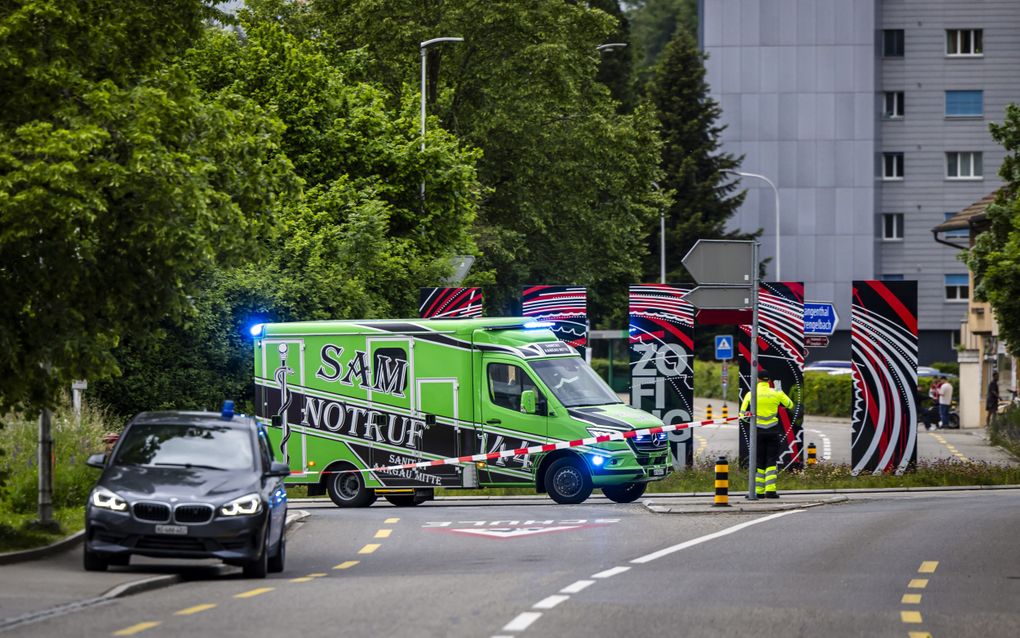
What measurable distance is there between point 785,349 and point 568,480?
6.65 meters

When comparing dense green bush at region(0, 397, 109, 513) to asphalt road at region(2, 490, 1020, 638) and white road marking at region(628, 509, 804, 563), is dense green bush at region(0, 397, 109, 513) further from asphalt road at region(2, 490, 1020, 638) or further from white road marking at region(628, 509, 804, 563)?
white road marking at region(628, 509, 804, 563)

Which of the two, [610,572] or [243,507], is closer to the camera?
[243,507]

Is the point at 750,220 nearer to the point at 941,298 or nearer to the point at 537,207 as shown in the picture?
the point at 941,298

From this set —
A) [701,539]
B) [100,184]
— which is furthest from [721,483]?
[100,184]

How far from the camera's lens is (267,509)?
16000 millimetres

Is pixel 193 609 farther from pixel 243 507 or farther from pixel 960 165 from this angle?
pixel 960 165

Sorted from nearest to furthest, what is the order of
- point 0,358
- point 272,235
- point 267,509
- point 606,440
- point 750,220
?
point 267,509, point 0,358, point 272,235, point 606,440, point 750,220

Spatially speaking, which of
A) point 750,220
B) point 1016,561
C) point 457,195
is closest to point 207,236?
point 1016,561

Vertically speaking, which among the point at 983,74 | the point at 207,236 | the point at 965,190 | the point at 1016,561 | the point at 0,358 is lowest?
the point at 1016,561

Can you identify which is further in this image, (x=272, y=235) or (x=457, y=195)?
(x=457, y=195)

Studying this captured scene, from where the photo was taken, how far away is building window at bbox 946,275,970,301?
290 ft

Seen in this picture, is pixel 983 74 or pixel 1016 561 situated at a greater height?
pixel 983 74

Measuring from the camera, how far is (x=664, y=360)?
31.1m

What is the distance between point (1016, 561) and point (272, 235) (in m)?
8.62
